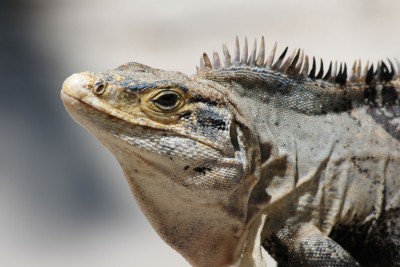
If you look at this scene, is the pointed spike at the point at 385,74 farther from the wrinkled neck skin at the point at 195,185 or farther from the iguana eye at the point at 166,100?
the iguana eye at the point at 166,100

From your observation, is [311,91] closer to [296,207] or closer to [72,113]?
[296,207]

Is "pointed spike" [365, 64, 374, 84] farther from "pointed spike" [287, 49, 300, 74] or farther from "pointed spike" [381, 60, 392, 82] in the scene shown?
"pointed spike" [287, 49, 300, 74]

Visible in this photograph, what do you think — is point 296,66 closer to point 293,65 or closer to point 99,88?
point 293,65

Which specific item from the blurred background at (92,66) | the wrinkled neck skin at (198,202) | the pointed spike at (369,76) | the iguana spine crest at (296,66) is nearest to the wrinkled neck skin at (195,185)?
the wrinkled neck skin at (198,202)

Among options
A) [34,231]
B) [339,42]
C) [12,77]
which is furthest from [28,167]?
[339,42]

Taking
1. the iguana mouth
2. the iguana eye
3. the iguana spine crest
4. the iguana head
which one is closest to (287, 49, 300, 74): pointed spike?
the iguana spine crest

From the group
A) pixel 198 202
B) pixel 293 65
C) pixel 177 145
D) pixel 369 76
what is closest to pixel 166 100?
pixel 177 145
